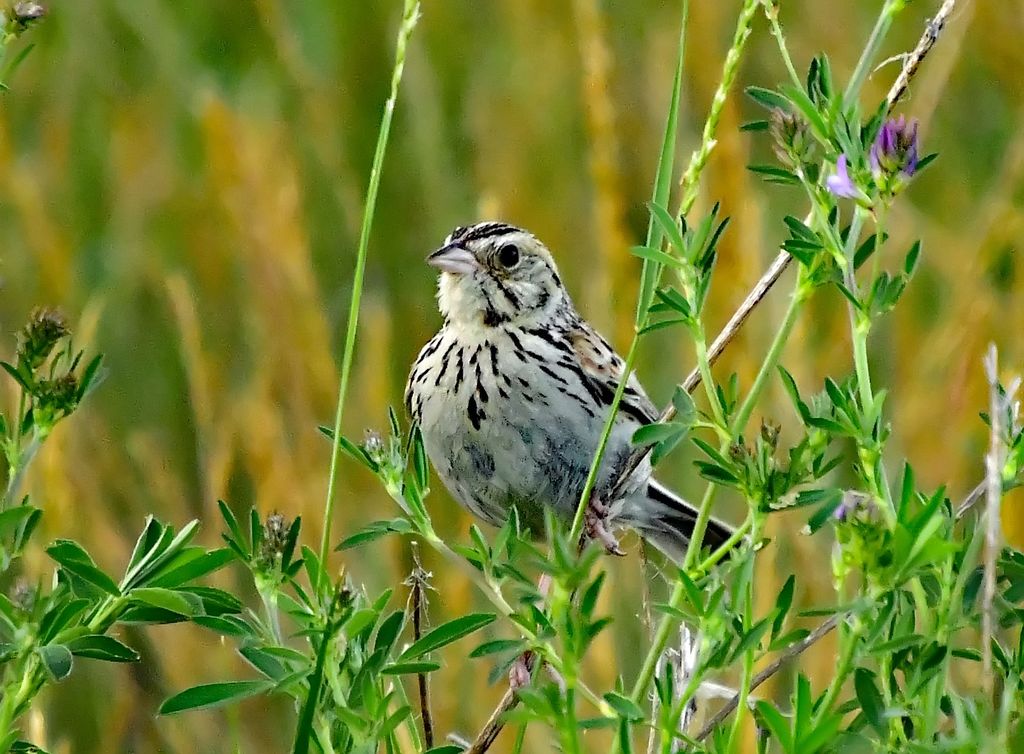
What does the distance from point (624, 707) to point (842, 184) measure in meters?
0.45

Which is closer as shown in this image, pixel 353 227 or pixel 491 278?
pixel 491 278

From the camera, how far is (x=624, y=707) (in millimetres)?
1081

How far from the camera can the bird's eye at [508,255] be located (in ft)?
8.79

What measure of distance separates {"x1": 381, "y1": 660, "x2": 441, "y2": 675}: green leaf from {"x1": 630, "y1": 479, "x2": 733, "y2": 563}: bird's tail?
1602 millimetres

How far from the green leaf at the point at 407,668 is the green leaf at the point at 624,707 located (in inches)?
5.6

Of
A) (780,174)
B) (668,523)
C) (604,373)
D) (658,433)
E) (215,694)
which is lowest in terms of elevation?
(668,523)

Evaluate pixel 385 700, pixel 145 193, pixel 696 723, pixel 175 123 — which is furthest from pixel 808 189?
pixel 175 123

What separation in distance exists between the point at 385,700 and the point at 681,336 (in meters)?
2.40

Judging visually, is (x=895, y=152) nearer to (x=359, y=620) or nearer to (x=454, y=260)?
(x=359, y=620)

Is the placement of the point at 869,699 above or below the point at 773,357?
below

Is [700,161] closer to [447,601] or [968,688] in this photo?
[968,688]

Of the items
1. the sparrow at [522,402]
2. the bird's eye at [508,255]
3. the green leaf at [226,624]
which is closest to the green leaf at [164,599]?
the green leaf at [226,624]

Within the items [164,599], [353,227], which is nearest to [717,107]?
[164,599]

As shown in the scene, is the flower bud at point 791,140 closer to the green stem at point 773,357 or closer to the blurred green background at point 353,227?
the green stem at point 773,357
